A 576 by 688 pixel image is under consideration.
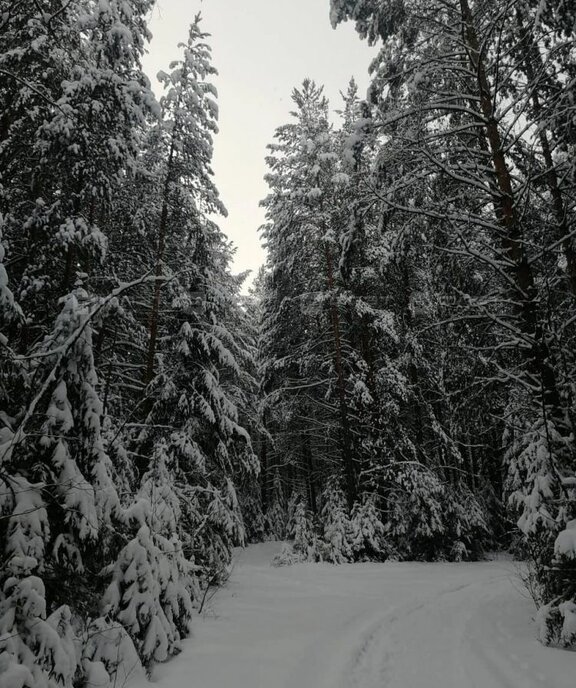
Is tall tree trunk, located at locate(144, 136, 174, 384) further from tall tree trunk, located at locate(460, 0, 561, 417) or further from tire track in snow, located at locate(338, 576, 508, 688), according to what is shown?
tall tree trunk, located at locate(460, 0, 561, 417)

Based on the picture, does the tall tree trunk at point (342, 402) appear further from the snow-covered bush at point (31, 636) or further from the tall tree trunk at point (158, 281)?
the snow-covered bush at point (31, 636)

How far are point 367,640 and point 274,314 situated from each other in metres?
14.2

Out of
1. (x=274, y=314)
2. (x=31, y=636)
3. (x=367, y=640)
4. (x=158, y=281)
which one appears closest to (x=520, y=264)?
(x=367, y=640)

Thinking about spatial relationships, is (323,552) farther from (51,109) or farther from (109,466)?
(51,109)

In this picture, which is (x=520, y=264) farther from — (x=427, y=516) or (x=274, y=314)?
(x=274, y=314)

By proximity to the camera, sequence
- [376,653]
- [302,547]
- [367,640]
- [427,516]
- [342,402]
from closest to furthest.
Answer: [376,653] < [367,640] < [427,516] < [302,547] < [342,402]

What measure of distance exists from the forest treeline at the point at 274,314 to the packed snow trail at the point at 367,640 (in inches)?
19.7

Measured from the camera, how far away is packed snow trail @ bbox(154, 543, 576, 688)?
4594 millimetres

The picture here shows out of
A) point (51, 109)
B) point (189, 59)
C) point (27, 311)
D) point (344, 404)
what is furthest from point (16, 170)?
point (344, 404)

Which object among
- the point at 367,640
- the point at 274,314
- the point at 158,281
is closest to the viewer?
the point at 367,640

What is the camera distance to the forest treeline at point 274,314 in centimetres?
434

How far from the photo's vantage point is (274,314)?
19.0 m

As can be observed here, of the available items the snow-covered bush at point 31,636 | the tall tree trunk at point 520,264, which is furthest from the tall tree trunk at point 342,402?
the snow-covered bush at point 31,636

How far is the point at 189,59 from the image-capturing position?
513 inches
